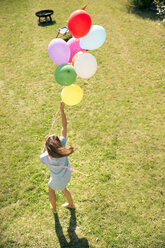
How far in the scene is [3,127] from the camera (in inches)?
208

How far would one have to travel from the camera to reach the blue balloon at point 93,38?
304cm

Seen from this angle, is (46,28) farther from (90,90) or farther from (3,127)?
(3,127)

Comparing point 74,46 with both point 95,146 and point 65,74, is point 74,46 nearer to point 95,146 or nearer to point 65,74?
point 65,74

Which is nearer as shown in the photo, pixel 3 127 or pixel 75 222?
pixel 75 222

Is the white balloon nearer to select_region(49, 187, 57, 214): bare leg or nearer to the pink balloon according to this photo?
the pink balloon

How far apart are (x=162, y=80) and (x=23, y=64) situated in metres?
5.13

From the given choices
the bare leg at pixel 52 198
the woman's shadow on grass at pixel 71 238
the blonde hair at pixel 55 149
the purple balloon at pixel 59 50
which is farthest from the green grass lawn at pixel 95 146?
the purple balloon at pixel 59 50

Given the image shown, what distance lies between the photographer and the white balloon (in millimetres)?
2958

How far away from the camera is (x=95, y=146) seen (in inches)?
188

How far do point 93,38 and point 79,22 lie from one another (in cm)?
36

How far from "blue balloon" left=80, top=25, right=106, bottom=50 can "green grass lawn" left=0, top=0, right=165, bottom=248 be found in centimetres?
243

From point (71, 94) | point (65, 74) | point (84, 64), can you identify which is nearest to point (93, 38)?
point (84, 64)

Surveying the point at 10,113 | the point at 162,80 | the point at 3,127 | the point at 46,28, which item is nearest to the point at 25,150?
the point at 3,127

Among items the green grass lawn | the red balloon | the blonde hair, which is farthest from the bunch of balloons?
the green grass lawn
